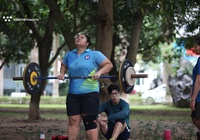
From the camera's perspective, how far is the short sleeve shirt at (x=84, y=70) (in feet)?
21.9

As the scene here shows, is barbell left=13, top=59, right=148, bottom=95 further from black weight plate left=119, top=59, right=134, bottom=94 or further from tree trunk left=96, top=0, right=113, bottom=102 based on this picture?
tree trunk left=96, top=0, right=113, bottom=102

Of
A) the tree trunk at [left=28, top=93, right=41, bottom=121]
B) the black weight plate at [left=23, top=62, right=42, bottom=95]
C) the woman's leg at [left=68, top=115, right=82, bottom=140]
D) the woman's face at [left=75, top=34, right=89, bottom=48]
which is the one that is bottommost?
the tree trunk at [left=28, top=93, right=41, bottom=121]

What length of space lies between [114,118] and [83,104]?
910mm

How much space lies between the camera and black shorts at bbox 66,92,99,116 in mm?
6629

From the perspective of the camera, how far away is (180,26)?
18.6m

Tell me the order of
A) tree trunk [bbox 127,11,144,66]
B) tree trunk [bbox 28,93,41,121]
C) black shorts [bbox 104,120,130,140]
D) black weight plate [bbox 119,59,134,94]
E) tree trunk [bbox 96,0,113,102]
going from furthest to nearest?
tree trunk [bbox 28,93,41,121]
tree trunk [bbox 127,11,144,66]
tree trunk [bbox 96,0,113,102]
black shorts [bbox 104,120,130,140]
black weight plate [bbox 119,59,134,94]

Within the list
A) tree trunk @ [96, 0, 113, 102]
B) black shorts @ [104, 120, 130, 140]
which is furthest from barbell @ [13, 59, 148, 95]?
tree trunk @ [96, 0, 113, 102]

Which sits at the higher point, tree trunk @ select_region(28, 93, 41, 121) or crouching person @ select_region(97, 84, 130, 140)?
crouching person @ select_region(97, 84, 130, 140)

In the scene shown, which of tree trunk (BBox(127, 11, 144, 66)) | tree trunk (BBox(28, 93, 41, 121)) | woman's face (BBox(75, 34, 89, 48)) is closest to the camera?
woman's face (BBox(75, 34, 89, 48))

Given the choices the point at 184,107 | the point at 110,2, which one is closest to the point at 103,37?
the point at 110,2

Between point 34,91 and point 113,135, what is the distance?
53.9 inches

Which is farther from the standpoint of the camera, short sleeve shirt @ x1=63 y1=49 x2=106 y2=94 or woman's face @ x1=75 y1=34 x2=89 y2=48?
woman's face @ x1=75 y1=34 x2=89 y2=48

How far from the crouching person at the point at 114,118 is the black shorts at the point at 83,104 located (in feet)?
2.09

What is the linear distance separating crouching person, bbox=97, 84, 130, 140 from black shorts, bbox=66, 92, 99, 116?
2.09 ft
